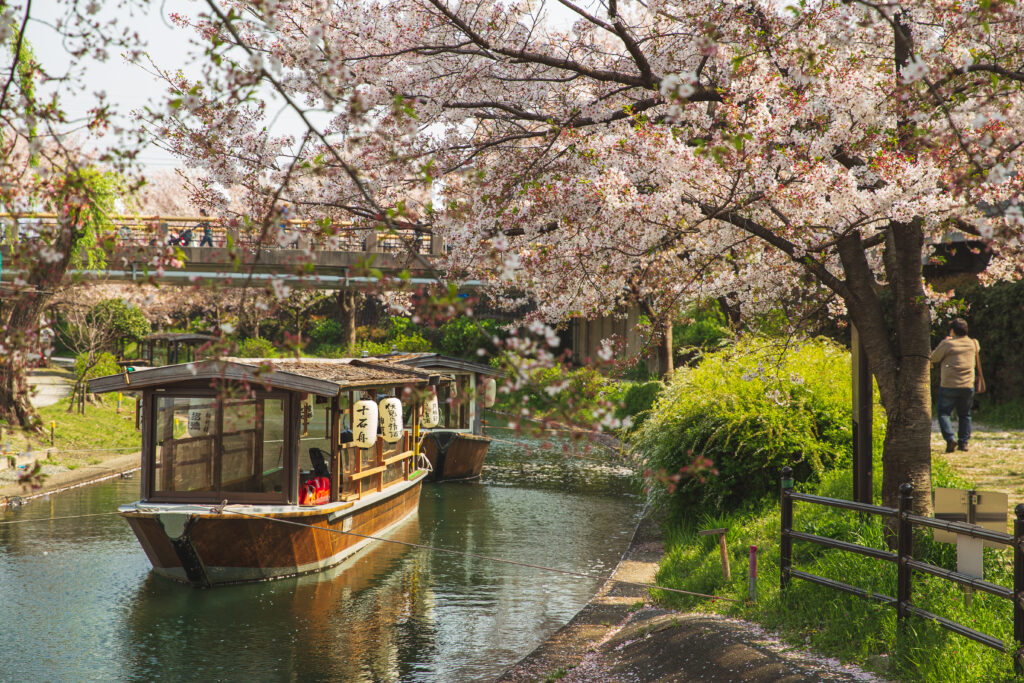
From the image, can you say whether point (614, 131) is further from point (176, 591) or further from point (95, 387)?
point (176, 591)

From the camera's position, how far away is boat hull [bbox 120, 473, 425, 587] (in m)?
10.7

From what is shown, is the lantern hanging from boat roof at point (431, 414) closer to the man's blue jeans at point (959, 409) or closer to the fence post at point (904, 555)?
the man's blue jeans at point (959, 409)

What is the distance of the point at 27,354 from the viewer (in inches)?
163

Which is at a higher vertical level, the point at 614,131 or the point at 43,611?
the point at 614,131

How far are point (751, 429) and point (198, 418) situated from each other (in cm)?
722

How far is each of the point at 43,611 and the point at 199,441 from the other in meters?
2.65

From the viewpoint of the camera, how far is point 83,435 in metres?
21.2

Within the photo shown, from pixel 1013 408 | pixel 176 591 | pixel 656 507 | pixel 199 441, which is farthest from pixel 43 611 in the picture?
pixel 1013 408

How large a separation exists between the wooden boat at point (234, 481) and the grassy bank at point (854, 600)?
15.3 feet

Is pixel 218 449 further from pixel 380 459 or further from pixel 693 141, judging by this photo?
pixel 693 141

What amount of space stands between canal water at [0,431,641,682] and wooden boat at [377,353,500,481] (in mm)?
3383

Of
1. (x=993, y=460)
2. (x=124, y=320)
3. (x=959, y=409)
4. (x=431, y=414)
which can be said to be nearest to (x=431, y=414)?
(x=431, y=414)

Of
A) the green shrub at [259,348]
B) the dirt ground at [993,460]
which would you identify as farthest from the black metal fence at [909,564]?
the green shrub at [259,348]

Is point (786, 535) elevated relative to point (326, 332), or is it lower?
lower
